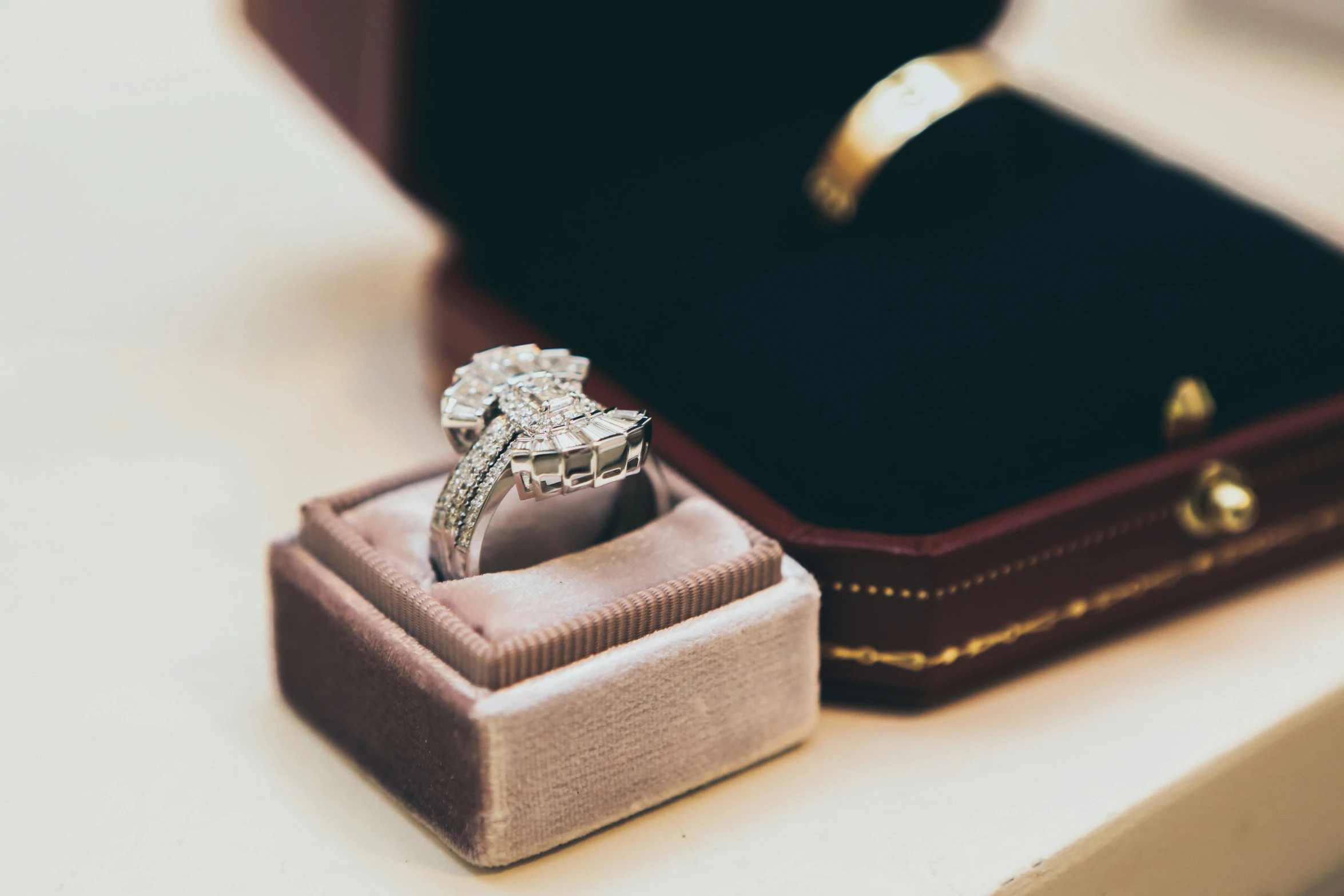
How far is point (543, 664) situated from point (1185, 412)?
40cm

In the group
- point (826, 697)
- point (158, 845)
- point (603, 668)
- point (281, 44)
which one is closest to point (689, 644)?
point (603, 668)

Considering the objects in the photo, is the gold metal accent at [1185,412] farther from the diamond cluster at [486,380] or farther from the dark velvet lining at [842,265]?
the diamond cluster at [486,380]

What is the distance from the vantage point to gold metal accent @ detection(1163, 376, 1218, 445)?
34.0 inches

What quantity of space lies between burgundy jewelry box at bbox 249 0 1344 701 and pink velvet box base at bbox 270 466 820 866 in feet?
0.23

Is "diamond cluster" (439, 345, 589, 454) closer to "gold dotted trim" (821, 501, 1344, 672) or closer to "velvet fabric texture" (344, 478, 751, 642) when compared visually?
"velvet fabric texture" (344, 478, 751, 642)

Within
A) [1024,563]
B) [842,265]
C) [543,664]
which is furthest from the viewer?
[842,265]

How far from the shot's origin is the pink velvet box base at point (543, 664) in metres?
0.66

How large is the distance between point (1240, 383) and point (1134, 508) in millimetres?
115

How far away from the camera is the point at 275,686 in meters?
0.82

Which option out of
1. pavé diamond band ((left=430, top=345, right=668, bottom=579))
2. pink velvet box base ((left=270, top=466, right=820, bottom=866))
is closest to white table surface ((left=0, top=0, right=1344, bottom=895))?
pink velvet box base ((left=270, top=466, right=820, bottom=866))

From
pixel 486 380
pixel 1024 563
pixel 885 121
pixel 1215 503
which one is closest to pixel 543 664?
pixel 486 380

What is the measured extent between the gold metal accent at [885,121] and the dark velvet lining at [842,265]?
14mm

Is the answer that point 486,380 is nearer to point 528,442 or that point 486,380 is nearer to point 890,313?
point 528,442

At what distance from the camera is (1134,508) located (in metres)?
0.84
